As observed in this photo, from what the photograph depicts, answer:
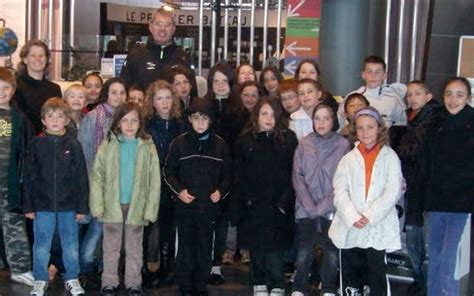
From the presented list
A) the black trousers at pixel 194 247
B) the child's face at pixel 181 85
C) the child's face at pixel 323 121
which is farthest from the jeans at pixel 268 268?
the child's face at pixel 181 85

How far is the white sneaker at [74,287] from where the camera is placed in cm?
593

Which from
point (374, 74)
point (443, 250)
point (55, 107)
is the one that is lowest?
point (443, 250)

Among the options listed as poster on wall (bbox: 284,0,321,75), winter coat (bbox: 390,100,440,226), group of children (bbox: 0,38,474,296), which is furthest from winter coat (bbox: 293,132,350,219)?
poster on wall (bbox: 284,0,321,75)

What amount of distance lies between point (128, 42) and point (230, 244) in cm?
585

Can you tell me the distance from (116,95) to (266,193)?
4.63 feet

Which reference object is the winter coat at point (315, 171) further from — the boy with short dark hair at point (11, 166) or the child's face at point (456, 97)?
the boy with short dark hair at point (11, 166)

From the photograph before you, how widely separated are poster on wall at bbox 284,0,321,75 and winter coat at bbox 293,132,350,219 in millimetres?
4488

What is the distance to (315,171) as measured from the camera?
5.80 m

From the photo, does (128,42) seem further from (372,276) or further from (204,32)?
(372,276)

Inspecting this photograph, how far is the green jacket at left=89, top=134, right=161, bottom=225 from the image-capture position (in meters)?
5.86

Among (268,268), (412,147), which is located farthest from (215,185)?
(412,147)

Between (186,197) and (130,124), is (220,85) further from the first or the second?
(186,197)

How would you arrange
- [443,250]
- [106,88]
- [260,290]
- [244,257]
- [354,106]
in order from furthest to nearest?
[244,257]
[106,88]
[354,106]
[260,290]
[443,250]

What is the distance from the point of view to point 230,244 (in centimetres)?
699
